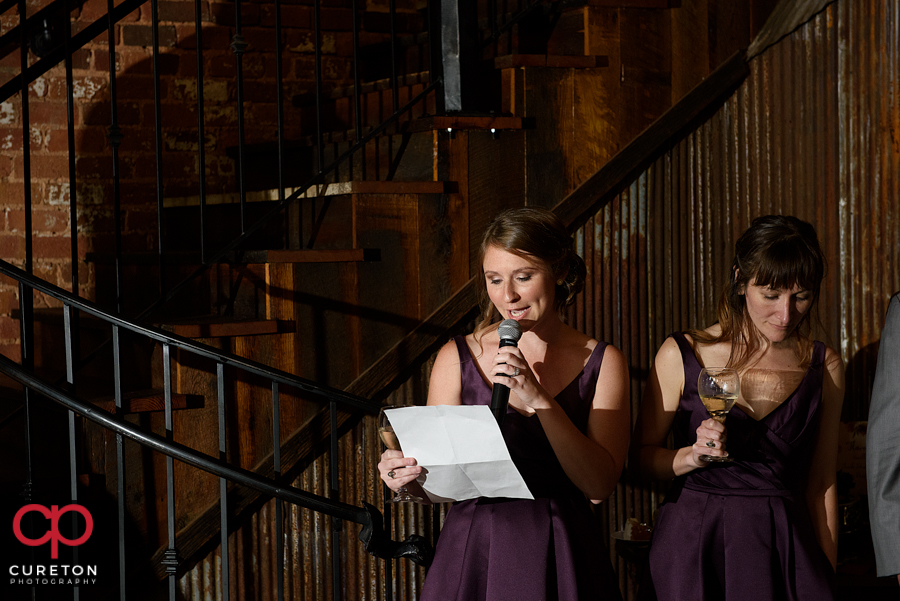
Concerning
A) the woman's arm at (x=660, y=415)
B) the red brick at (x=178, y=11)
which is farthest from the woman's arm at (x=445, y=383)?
the red brick at (x=178, y=11)

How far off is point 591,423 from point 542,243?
388 mm

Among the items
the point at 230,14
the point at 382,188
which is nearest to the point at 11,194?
the point at 230,14

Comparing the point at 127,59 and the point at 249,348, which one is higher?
the point at 127,59

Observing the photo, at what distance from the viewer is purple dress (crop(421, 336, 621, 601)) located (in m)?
1.71

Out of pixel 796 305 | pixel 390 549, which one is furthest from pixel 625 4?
pixel 390 549

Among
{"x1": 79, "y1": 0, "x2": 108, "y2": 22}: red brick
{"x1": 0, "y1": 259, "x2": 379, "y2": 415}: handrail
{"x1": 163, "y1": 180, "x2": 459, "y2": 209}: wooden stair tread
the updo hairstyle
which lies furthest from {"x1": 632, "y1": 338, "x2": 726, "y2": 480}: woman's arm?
{"x1": 79, "y1": 0, "x2": 108, "y2": 22}: red brick

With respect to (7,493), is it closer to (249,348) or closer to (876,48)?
(249,348)

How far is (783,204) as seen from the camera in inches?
122

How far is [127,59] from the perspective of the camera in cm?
396

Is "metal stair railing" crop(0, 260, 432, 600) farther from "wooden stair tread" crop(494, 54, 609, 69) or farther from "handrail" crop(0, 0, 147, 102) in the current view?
"wooden stair tread" crop(494, 54, 609, 69)

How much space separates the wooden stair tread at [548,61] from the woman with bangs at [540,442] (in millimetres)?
1302

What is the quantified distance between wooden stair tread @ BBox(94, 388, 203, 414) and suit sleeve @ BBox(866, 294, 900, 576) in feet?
6.03

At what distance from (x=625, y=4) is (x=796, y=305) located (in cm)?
159

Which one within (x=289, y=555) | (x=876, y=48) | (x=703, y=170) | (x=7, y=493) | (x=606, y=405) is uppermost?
(x=876, y=48)
